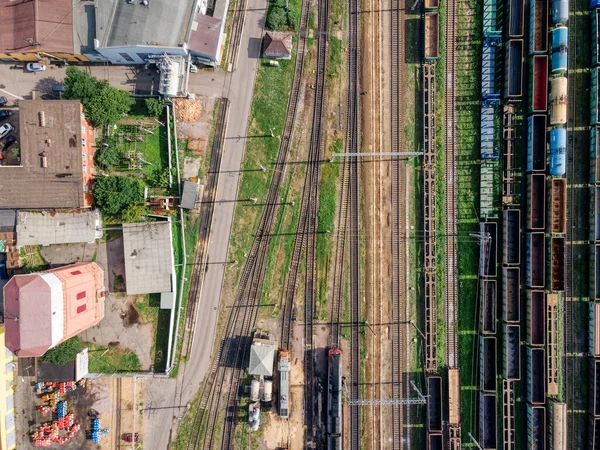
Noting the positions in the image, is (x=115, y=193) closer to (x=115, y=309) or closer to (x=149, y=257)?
(x=149, y=257)

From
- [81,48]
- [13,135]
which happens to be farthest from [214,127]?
[13,135]

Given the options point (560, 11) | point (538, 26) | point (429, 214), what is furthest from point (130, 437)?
point (560, 11)

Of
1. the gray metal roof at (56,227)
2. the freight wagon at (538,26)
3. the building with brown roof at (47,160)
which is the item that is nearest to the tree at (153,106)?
the building with brown roof at (47,160)

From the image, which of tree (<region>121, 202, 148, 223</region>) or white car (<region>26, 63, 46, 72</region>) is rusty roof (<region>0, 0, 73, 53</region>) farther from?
tree (<region>121, 202, 148, 223</region>)

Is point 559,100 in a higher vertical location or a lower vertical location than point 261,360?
higher

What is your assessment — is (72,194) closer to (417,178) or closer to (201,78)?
(201,78)

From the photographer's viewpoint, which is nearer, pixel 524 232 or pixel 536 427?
pixel 536 427
